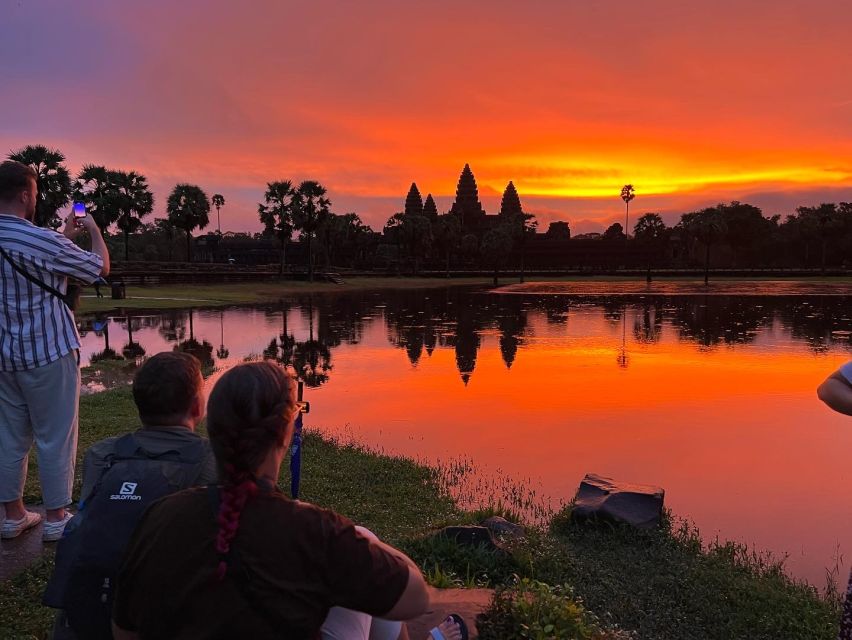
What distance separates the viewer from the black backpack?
7.38ft

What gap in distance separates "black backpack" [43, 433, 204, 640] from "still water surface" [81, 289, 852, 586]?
3.04 meters

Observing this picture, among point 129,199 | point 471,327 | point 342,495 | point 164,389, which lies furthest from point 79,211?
point 129,199

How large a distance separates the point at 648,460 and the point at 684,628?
3936 mm

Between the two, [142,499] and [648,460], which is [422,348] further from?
[142,499]

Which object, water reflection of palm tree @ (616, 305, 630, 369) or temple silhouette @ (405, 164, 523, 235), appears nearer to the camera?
water reflection of palm tree @ (616, 305, 630, 369)

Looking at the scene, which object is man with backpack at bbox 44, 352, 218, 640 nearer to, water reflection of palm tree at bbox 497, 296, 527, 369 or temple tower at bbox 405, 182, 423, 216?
water reflection of palm tree at bbox 497, 296, 527, 369

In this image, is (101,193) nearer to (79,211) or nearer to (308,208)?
(308,208)

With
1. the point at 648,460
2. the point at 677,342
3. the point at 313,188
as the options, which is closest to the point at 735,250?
the point at 313,188

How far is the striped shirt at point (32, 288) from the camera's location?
12.6 ft

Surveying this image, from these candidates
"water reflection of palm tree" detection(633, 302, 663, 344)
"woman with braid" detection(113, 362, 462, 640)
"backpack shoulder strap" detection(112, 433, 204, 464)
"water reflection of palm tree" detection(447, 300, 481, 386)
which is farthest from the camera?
"water reflection of palm tree" detection(633, 302, 663, 344)

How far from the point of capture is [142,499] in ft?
7.48

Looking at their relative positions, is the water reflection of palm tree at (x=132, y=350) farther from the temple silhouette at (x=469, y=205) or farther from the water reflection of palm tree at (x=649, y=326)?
the temple silhouette at (x=469, y=205)

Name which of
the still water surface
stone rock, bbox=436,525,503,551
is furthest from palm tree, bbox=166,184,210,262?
stone rock, bbox=436,525,503,551

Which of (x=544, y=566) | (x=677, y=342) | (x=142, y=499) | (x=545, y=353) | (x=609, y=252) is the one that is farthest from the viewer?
(x=609, y=252)
